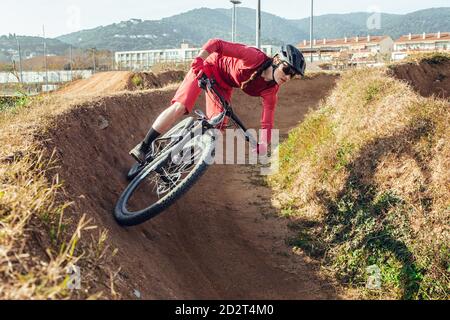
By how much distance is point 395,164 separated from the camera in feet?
23.4

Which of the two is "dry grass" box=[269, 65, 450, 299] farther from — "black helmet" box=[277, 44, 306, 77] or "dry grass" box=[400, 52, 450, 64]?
"dry grass" box=[400, 52, 450, 64]

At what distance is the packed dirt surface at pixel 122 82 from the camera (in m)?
21.4

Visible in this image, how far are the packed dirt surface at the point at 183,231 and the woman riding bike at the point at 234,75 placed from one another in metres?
1.00

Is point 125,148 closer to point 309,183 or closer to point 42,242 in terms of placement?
point 309,183

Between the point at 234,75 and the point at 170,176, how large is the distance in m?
1.81

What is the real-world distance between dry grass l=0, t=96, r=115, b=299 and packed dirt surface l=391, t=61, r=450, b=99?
19806 millimetres

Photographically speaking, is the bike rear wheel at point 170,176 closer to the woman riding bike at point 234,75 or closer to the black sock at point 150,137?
the black sock at point 150,137

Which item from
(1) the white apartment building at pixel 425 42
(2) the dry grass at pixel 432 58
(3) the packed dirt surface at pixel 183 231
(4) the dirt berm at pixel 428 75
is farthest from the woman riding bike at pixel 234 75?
(1) the white apartment building at pixel 425 42

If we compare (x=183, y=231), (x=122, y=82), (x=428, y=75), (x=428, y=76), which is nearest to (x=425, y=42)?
(x=428, y=75)

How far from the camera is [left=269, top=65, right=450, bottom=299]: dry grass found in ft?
19.0

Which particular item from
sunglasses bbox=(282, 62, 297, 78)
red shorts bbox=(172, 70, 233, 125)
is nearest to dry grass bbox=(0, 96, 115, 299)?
red shorts bbox=(172, 70, 233, 125)

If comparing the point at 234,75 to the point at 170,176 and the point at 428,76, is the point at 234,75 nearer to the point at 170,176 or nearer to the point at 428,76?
the point at 170,176

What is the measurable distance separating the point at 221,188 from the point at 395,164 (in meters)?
3.87

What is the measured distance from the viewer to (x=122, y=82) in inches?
859
